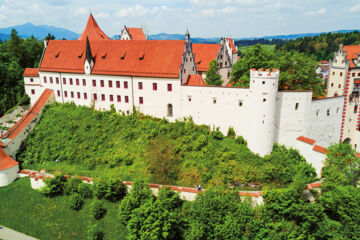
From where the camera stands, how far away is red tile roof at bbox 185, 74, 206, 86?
3891 cm

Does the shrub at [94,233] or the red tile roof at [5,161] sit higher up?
the red tile roof at [5,161]

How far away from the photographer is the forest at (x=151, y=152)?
1201 inches

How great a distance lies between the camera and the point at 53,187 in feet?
104

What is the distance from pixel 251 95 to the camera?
109 feet

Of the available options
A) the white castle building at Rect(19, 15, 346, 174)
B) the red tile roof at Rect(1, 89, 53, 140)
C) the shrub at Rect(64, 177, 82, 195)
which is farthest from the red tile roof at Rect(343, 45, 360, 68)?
the red tile roof at Rect(1, 89, 53, 140)

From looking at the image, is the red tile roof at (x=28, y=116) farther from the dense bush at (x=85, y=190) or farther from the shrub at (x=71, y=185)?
the dense bush at (x=85, y=190)

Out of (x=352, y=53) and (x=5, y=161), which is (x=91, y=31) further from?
(x=352, y=53)

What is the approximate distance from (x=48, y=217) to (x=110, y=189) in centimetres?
753

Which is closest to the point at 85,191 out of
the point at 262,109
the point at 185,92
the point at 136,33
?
the point at 185,92

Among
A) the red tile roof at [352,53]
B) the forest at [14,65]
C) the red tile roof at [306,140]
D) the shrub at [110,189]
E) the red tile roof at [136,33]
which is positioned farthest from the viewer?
the red tile roof at [136,33]

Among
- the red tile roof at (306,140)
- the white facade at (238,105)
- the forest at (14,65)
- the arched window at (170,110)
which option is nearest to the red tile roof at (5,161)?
the white facade at (238,105)

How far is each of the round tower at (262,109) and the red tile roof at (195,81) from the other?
8043 millimetres

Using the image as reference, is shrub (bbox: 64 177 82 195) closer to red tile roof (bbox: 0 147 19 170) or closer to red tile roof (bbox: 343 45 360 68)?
red tile roof (bbox: 0 147 19 170)

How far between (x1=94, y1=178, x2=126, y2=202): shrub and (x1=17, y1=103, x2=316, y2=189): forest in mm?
2322
